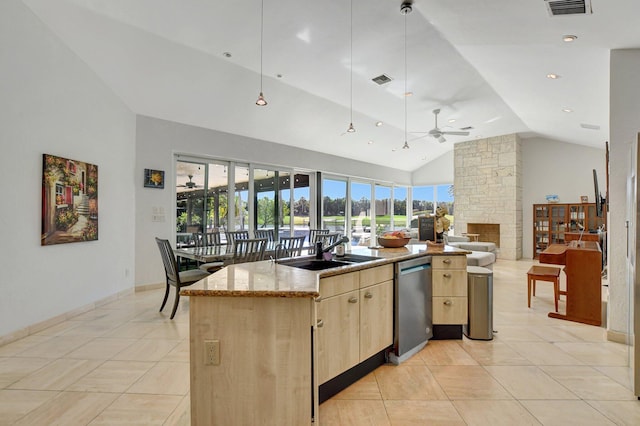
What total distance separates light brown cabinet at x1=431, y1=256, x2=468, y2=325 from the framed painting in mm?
4202

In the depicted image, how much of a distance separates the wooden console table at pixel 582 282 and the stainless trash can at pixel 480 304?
126 centimetres

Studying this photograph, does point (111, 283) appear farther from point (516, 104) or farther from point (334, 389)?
point (516, 104)

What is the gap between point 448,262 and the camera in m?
3.08

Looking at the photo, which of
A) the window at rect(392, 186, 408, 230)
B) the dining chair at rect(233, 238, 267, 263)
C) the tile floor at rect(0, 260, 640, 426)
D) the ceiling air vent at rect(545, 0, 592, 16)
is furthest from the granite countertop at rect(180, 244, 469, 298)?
the window at rect(392, 186, 408, 230)

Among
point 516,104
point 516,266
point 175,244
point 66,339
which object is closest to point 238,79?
point 175,244

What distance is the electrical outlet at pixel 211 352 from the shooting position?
63.0 inches

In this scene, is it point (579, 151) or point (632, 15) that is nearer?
point (632, 15)

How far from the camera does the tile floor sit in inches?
78.6

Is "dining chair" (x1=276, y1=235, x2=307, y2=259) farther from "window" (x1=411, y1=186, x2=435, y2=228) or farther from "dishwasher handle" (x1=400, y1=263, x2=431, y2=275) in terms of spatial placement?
"window" (x1=411, y1=186, x2=435, y2=228)

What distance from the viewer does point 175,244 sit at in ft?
18.1

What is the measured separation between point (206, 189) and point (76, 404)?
13.9 ft

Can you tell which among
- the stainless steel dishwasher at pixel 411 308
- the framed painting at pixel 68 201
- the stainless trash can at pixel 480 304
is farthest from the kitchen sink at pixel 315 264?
the framed painting at pixel 68 201

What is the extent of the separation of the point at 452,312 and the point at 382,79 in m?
3.75

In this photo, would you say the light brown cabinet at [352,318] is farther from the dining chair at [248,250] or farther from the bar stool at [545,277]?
the bar stool at [545,277]
